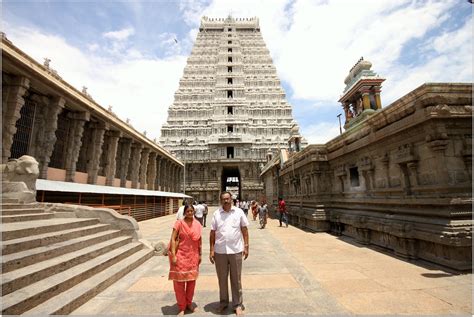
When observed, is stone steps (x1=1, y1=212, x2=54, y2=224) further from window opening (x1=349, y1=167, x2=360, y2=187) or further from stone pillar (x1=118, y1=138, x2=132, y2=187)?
stone pillar (x1=118, y1=138, x2=132, y2=187)

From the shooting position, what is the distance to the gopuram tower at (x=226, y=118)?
143 feet

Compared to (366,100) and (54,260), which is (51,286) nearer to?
(54,260)

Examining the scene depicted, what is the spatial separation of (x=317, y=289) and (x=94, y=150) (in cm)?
1779

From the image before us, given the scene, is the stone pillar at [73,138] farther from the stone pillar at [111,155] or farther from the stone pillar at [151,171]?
the stone pillar at [151,171]

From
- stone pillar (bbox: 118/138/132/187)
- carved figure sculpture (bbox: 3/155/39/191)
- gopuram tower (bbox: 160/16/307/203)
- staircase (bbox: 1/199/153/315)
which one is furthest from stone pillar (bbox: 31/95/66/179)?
gopuram tower (bbox: 160/16/307/203)

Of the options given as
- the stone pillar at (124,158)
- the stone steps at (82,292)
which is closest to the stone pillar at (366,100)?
the stone steps at (82,292)

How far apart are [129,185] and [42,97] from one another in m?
11.9

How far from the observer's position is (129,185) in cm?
2342

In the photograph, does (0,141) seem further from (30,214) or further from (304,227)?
(304,227)

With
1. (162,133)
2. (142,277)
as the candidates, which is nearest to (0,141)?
(142,277)

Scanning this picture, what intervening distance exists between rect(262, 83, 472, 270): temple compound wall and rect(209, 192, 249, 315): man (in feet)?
14.3

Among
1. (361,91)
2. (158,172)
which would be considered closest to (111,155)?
(158,172)

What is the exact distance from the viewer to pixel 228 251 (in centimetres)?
367

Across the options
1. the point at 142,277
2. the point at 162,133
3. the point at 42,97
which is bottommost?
the point at 142,277
